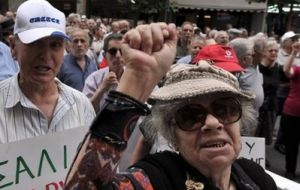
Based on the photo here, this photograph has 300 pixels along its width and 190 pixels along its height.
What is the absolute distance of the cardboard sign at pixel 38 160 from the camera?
7.02ft

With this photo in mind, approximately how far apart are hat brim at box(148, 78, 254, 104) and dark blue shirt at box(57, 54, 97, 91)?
11.6 ft

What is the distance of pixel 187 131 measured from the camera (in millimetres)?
1666

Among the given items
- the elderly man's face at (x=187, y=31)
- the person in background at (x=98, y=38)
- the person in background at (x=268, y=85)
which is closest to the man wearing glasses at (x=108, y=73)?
the person in background at (x=268, y=85)

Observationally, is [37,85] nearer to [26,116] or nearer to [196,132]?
[26,116]

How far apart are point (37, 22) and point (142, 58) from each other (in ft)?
4.33

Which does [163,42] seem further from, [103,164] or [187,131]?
[187,131]

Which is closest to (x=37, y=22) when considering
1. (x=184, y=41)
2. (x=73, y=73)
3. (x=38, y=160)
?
(x=38, y=160)

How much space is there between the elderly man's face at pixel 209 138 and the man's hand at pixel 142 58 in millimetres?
462

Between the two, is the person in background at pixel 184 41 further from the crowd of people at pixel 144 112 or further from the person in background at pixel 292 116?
the crowd of people at pixel 144 112

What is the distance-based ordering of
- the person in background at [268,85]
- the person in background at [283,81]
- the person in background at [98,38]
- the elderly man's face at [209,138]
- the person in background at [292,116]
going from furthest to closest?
the person in background at [98,38], the person in background at [283,81], the person in background at [268,85], the person in background at [292,116], the elderly man's face at [209,138]

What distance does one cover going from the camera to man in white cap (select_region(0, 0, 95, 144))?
2262mm

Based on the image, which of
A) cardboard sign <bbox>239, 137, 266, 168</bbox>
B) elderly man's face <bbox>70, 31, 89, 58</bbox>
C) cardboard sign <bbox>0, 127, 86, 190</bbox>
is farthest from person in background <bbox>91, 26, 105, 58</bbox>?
cardboard sign <bbox>0, 127, 86, 190</bbox>

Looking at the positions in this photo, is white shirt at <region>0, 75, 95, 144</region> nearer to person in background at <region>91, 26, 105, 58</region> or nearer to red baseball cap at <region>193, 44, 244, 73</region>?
red baseball cap at <region>193, 44, 244, 73</region>

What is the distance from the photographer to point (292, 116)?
5.95m
